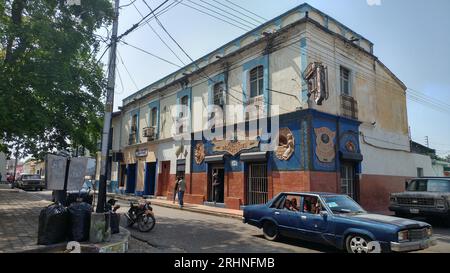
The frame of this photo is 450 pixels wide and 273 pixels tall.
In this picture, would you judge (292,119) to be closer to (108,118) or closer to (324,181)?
(324,181)

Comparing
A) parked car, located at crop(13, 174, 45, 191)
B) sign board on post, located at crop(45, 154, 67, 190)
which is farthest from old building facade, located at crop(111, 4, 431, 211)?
parked car, located at crop(13, 174, 45, 191)

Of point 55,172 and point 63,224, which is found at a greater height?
point 55,172

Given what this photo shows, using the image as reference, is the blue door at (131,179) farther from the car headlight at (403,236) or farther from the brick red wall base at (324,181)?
the car headlight at (403,236)

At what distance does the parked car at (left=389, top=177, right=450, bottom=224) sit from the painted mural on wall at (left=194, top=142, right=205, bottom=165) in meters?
10.4

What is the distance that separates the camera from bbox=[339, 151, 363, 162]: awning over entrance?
15885mm

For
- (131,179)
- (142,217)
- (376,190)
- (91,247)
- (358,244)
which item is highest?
(131,179)

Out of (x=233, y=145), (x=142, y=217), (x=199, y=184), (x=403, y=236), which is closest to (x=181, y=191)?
(x=199, y=184)

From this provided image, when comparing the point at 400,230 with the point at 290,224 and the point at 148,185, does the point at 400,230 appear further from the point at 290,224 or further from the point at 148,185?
the point at 148,185

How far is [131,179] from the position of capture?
29.3m

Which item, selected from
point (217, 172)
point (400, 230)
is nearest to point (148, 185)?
point (217, 172)

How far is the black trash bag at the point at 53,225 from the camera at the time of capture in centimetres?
734

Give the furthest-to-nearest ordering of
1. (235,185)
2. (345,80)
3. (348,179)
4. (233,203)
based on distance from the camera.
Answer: (235,185)
(345,80)
(233,203)
(348,179)

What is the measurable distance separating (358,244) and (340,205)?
1334 millimetres

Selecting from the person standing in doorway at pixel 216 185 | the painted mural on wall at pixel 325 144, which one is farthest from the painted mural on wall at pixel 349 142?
the person standing in doorway at pixel 216 185
